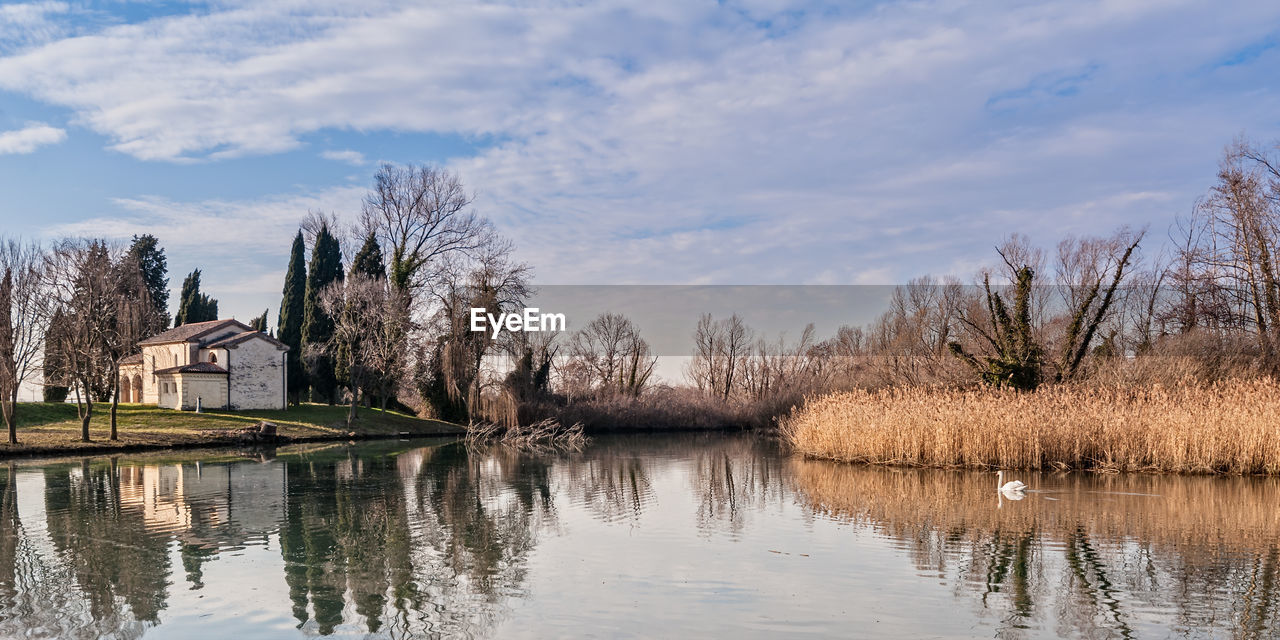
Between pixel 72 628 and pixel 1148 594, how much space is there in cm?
1025

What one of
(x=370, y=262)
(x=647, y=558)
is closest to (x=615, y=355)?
(x=370, y=262)

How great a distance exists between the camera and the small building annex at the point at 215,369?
4553 cm

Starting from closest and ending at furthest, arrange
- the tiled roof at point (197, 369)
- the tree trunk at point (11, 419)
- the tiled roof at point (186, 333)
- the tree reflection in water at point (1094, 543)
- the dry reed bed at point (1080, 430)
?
1. the tree reflection in water at point (1094, 543)
2. the dry reed bed at point (1080, 430)
3. the tree trunk at point (11, 419)
4. the tiled roof at point (197, 369)
5. the tiled roof at point (186, 333)

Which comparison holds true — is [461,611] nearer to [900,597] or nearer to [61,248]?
[900,597]

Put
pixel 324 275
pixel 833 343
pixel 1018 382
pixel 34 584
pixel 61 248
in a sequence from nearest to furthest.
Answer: pixel 34 584
pixel 1018 382
pixel 61 248
pixel 324 275
pixel 833 343

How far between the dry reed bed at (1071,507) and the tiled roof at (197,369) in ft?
115

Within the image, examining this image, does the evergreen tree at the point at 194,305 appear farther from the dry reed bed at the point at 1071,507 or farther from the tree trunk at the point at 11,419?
the dry reed bed at the point at 1071,507

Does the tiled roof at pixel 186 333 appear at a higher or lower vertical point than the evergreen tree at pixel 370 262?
lower

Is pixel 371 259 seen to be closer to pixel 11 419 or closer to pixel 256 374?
pixel 256 374

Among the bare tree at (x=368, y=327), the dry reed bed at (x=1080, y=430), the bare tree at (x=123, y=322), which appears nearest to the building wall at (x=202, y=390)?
the bare tree at (x=123, y=322)

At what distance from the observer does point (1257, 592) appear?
9.28m

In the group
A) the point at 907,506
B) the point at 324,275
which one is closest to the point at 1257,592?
the point at 907,506

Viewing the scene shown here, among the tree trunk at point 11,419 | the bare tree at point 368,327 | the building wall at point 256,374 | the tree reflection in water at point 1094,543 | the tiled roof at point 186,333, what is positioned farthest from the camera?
the tiled roof at point 186,333

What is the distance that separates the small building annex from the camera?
4553 cm
